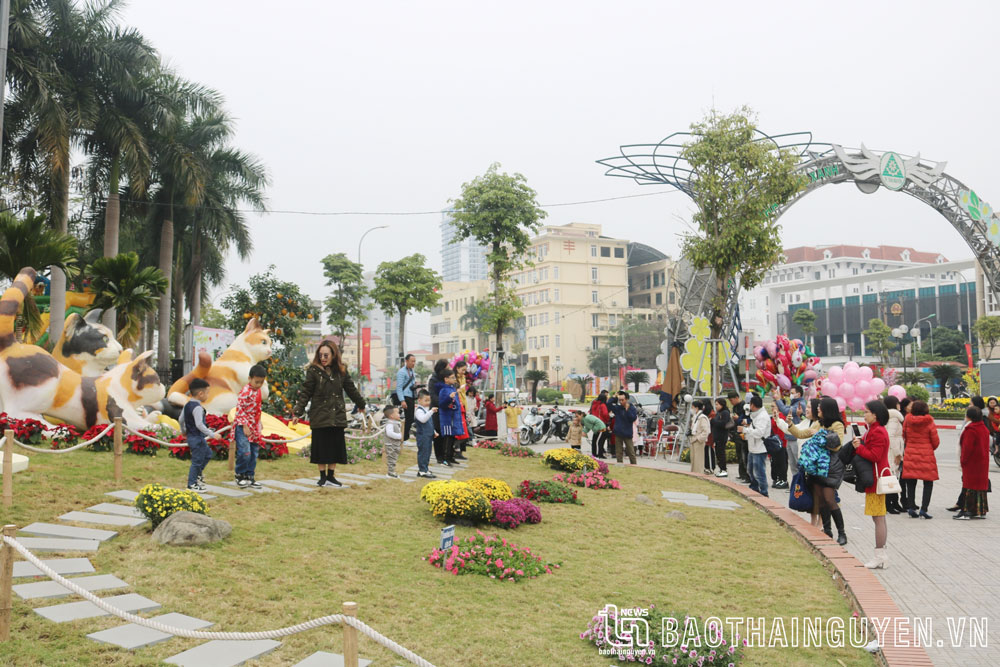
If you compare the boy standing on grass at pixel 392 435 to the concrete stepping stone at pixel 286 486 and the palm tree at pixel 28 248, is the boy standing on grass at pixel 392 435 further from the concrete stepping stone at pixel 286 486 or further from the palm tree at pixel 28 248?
the palm tree at pixel 28 248

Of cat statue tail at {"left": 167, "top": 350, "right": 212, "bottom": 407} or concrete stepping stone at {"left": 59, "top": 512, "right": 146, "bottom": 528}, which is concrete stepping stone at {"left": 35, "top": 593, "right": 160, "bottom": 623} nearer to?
concrete stepping stone at {"left": 59, "top": 512, "right": 146, "bottom": 528}

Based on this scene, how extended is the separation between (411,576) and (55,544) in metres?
2.91

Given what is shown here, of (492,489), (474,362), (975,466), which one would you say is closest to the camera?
(492,489)

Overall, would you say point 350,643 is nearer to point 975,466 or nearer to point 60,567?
point 60,567

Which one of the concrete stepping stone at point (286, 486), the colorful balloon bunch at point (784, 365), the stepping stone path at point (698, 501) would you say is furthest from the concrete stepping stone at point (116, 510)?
the colorful balloon bunch at point (784, 365)

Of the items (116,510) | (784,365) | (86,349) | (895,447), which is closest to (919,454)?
(895,447)

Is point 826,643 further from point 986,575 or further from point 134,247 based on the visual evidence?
point 134,247

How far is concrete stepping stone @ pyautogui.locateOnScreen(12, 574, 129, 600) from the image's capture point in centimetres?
504

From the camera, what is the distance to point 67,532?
651cm

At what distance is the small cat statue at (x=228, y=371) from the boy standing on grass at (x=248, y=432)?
4523mm

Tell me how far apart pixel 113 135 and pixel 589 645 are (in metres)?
22.8

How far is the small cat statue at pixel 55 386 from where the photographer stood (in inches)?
444

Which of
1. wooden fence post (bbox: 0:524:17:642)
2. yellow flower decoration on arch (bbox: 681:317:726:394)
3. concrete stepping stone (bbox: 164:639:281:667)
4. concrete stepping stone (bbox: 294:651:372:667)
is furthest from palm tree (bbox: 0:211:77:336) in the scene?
yellow flower decoration on arch (bbox: 681:317:726:394)

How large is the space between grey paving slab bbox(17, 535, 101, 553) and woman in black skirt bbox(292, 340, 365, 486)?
3.43 meters
